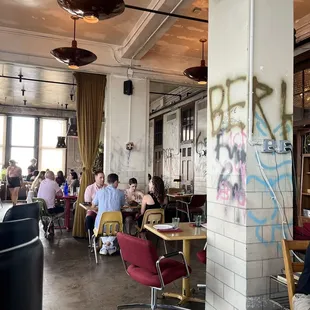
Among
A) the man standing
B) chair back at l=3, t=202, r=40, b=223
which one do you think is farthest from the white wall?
→ the man standing

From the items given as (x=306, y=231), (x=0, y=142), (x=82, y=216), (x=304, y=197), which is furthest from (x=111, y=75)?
(x=0, y=142)

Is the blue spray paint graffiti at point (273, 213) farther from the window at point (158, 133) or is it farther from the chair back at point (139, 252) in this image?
the window at point (158, 133)

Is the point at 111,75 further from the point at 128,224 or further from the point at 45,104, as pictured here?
the point at 45,104

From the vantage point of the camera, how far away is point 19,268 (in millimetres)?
898

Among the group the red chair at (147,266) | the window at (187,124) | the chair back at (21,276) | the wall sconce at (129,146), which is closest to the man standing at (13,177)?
the window at (187,124)

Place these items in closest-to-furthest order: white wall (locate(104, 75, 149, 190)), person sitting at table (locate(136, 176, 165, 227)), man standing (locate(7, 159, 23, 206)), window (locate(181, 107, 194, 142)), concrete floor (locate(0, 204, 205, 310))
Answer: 1. concrete floor (locate(0, 204, 205, 310))
2. person sitting at table (locate(136, 176, 165, 227))
3. white wall (locate(104, 75, 149, 190))
4. window (locate(181, 107, 194, 142))
5. man standing (locate(7, 159, 23, 206))

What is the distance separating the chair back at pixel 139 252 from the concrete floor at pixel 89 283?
0.67m

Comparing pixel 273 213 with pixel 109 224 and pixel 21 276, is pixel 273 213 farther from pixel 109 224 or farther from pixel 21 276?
pixel 109 224

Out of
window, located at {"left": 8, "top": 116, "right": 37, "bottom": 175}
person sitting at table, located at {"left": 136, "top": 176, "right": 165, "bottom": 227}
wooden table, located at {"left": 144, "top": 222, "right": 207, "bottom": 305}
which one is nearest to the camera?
wooden table, located at {"left": 144, "top": 222, "right": 207, "bottom": 305}

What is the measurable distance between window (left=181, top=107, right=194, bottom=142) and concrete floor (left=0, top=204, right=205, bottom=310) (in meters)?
5.34

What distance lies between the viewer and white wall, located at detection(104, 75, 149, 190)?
6727 millimetres

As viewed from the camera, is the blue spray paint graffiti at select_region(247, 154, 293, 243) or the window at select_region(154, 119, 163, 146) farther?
the window at select_region(154, 119, 163, 146)

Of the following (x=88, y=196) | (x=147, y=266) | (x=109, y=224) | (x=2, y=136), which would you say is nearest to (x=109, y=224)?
(x=109, y=224)

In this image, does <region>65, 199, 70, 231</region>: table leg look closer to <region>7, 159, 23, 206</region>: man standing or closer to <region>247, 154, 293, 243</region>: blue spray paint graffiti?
<region>7, 159, 23, 206</region>: man standing
